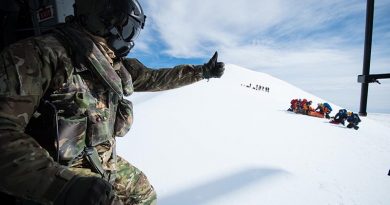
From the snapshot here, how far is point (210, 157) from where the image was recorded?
4.73 metres

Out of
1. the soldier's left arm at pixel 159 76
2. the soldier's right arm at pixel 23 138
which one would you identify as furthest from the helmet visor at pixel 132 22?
the soldier's right arm at pixel 23 138

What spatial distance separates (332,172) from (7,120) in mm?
4694

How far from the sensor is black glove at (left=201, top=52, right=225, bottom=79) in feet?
9.17

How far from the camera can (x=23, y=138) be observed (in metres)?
1.20

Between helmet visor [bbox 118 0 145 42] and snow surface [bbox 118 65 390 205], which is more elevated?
helmet visor [bbox 118 0 145 42]

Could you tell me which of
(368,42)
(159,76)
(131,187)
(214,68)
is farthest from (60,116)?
(368,42)

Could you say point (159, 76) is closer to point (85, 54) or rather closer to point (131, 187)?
point (131, 187)

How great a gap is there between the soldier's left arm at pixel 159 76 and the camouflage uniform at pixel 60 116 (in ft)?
1.74

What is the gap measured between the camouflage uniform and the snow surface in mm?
1531

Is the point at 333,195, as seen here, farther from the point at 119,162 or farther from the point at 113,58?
the point at 113,58

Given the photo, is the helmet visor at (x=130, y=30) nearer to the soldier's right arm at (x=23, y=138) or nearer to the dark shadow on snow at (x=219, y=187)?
the soldier's right arm at (x=23, y=138)

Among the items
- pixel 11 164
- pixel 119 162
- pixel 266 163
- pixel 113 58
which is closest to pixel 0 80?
pixel 11 164

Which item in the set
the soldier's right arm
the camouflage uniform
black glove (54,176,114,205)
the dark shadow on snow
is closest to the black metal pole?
the camouflage uniform

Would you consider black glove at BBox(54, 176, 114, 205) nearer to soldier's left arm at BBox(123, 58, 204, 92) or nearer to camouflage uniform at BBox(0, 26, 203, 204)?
camouflage uniform at BBox(0, 26, 203, 204)
